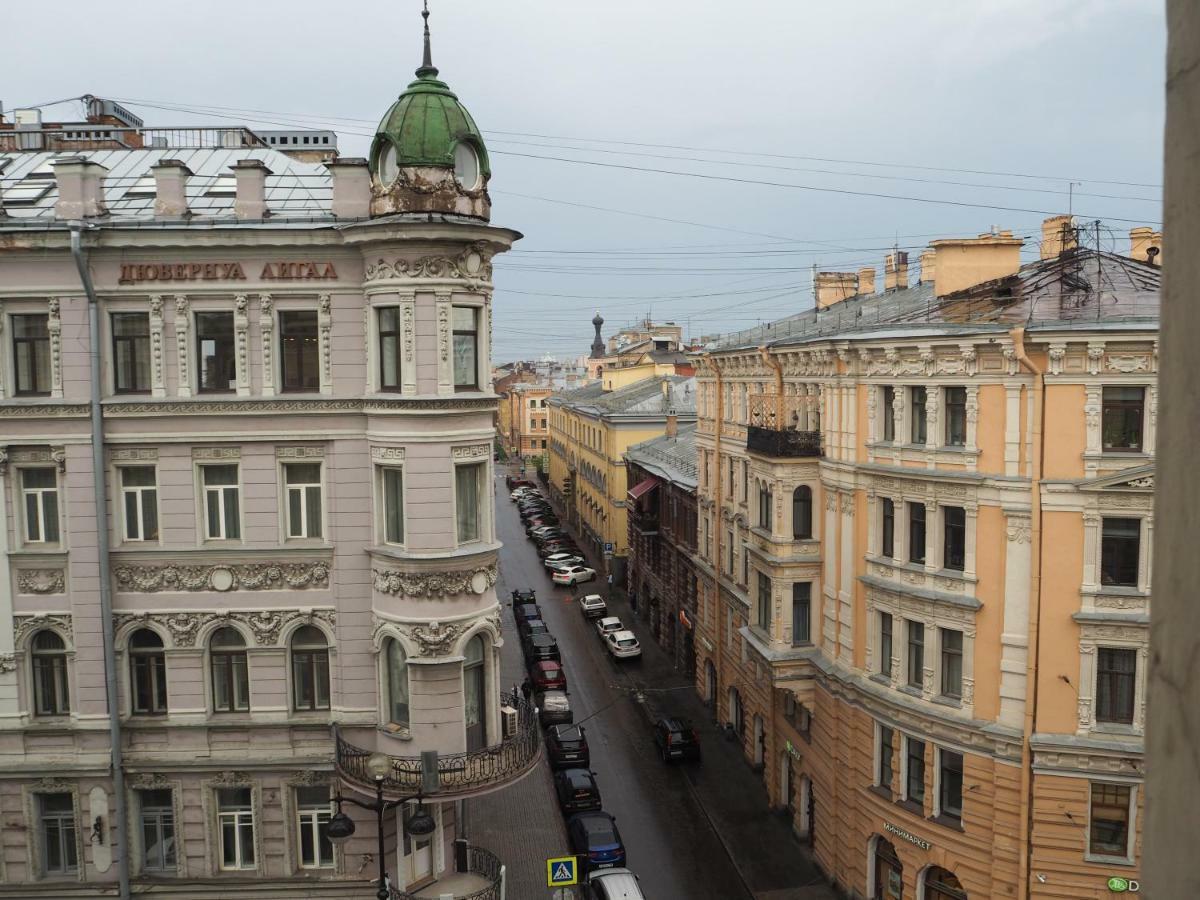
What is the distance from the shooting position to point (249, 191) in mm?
20172


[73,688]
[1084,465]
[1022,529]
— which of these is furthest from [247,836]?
[1084,465]

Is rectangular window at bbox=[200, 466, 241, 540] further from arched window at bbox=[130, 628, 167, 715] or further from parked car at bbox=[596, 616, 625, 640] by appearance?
parked car at bbox=[596, 616, 625, 640]

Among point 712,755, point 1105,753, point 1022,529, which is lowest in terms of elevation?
point 712,755

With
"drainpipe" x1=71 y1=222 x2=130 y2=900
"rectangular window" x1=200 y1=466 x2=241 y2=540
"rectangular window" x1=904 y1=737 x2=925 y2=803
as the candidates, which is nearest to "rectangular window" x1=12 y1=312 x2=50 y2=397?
"drainpipe" x1=71 y1=222 x2=130 y2=900

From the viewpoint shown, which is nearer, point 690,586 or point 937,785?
point 937,785

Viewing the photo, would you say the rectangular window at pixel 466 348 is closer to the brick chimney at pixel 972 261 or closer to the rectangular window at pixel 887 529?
the rectangular window at pixel 887 529

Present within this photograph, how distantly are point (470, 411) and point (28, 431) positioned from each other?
364 inches

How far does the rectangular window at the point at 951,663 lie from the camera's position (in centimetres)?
2205

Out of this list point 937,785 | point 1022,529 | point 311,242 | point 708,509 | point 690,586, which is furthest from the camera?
point 690,586

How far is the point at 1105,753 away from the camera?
65.9 ft

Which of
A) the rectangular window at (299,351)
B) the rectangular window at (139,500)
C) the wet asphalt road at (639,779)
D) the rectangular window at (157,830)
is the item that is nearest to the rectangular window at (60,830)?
the rectangular window at (157,830)

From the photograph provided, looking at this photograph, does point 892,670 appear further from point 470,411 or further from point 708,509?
point 708,509

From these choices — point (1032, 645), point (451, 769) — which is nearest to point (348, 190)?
point (451, 769)

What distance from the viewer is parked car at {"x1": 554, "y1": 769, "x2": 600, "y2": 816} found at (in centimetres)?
3089
